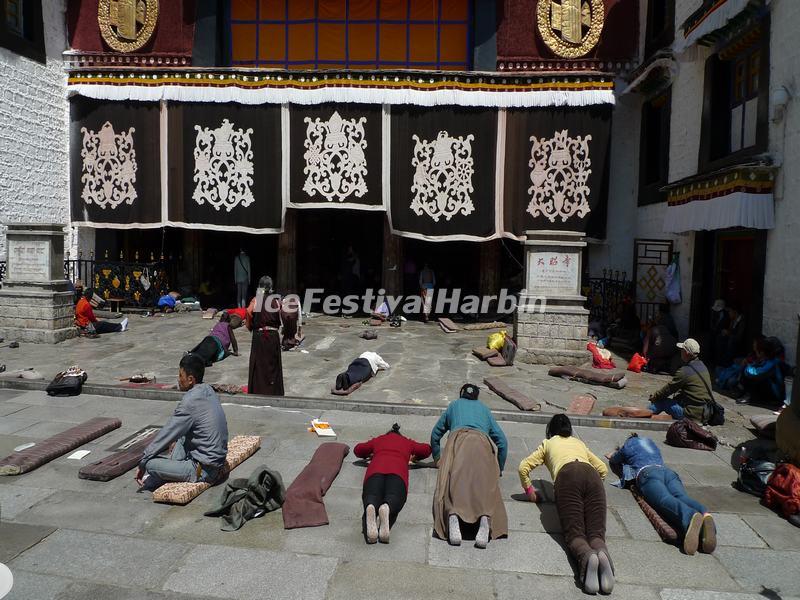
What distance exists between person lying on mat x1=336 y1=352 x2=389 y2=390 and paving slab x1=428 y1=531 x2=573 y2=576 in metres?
4.78

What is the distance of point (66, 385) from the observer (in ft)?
27.8

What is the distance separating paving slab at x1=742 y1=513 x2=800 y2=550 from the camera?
4875 mm

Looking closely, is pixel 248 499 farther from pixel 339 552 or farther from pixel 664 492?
pixel 664 492

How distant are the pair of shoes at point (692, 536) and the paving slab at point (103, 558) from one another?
3.74 metres

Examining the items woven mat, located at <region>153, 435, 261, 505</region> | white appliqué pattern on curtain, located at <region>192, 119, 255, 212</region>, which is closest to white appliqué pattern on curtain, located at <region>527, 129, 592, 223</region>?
white appliqué pattern on curtain, located at <region>192, 119, 255, 212</region>

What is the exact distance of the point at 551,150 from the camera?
15000 mm

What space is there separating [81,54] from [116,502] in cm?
1479

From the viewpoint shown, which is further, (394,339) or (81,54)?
(81,54)

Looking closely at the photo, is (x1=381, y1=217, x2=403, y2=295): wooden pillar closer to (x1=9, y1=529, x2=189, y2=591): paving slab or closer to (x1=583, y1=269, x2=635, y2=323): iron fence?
(x1=583, y1=269, x2=635, y2=323): iron fence

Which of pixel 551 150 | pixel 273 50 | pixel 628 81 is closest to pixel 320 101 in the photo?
pixel 273 50

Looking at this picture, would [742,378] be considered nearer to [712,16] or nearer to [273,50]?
[712,16]

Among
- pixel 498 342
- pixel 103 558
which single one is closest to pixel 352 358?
pixel 498 342

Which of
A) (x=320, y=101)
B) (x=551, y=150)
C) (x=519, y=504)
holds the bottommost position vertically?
(x=519, y=504)

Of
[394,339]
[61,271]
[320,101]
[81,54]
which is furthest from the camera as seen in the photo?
[81,54]
